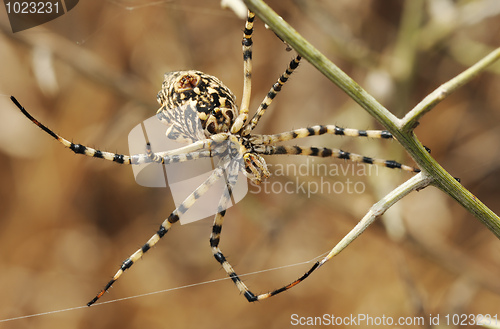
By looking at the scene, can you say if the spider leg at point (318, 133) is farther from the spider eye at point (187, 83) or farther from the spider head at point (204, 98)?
the spider eye at point (187, 83)

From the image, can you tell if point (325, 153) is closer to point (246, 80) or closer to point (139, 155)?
point (246, 80)

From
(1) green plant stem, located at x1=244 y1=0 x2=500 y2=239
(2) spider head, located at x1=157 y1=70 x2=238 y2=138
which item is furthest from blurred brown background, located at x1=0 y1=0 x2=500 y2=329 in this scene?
(1) green plant stem, located at x1=244 y1=0 x2=500 y2=239

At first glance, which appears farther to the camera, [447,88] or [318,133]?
[318,133]

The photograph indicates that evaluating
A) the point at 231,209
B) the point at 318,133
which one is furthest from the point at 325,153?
the point at 231,209

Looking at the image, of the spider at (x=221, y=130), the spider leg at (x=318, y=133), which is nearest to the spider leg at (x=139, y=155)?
the spider at (x=221, y=130)

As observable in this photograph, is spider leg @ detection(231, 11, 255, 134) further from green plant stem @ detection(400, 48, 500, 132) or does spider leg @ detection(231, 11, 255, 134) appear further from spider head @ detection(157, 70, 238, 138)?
green plant stem @ detection(400, 48, 500, 132)

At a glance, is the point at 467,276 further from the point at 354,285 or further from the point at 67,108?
the point at 67,108
